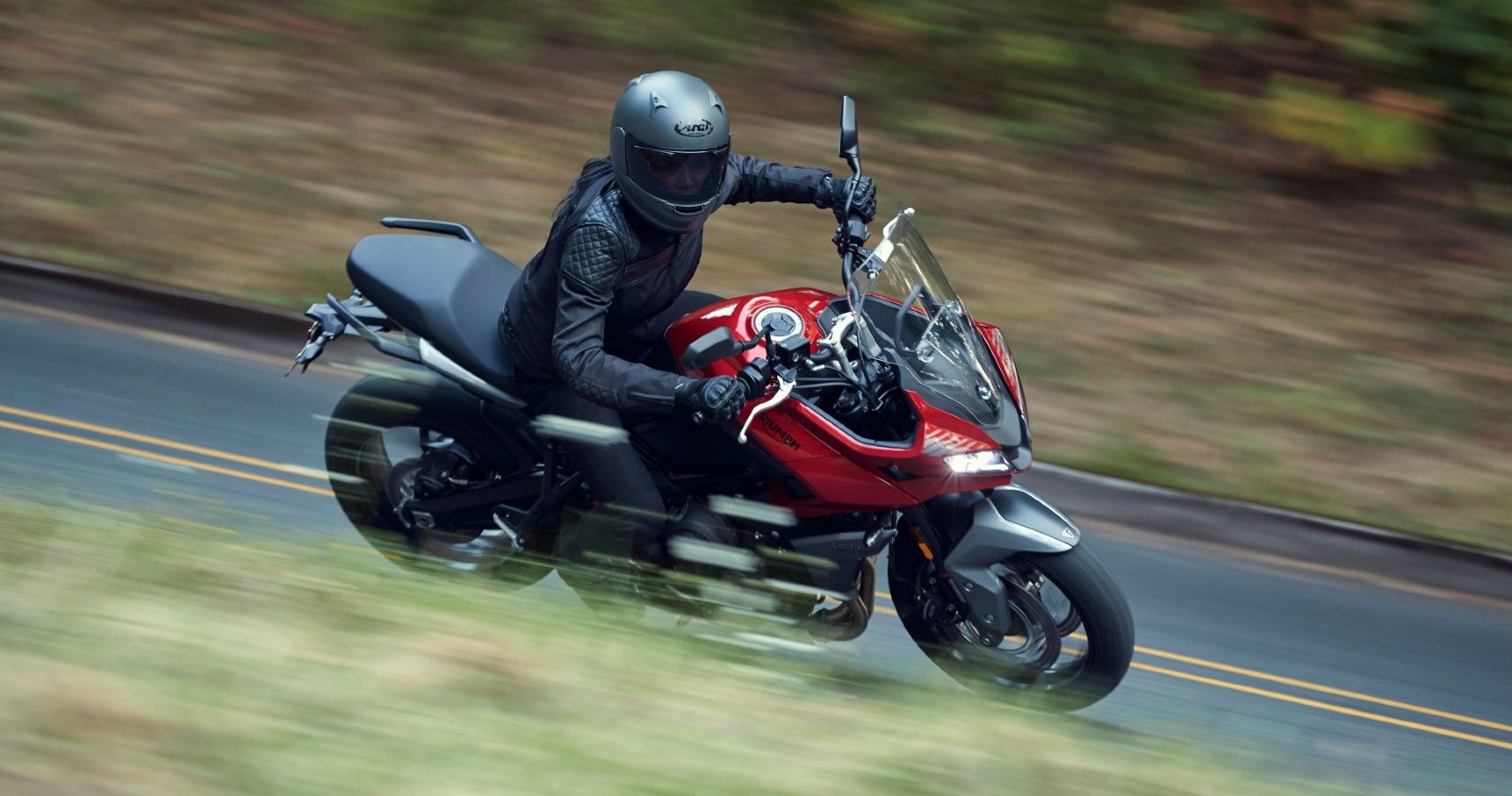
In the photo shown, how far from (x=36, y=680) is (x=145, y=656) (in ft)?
0.84

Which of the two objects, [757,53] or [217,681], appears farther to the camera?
[757,53]

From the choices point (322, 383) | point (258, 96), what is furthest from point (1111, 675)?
point (258, 96)

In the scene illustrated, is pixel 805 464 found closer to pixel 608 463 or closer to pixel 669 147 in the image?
pixel 608 463

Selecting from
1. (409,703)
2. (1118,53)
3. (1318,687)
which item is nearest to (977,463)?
(409,703)

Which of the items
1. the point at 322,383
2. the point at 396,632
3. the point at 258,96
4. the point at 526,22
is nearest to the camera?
the point at 396,632

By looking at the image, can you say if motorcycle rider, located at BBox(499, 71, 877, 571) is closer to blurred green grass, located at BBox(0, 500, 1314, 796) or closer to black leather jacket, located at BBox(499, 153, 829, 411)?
black leather jacket, located at BBox(499, 153, 829, 411)

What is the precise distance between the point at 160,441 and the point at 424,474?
6.44 ft

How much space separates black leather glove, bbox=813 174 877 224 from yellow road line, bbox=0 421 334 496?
269 centimetres

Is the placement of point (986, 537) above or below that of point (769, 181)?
below

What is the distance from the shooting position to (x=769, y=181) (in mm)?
5176

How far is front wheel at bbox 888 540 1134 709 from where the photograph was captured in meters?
4.66

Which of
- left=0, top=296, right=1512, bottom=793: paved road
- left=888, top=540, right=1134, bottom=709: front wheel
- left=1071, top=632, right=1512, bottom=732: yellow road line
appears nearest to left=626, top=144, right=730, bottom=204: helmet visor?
left=888, top=540, right=1134, bottom=709: front wheel

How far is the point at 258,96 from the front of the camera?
31.1ft

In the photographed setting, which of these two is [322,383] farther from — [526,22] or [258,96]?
[526,22]
